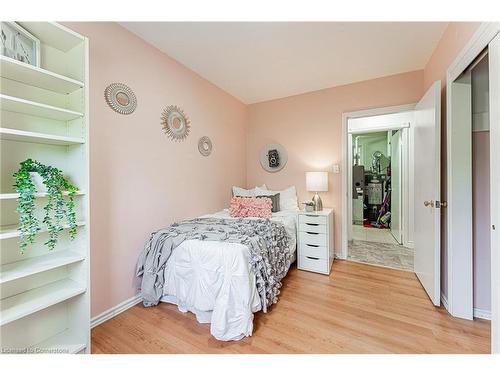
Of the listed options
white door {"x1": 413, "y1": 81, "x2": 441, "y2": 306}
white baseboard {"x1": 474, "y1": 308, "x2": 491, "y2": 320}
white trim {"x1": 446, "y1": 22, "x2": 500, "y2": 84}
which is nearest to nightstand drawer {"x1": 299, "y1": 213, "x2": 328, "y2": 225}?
white door {"x1": 413, "y1": 81, "x2": 441, "y2": 306}

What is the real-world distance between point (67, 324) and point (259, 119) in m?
3.37

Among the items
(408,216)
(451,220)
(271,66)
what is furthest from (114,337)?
(408,216)

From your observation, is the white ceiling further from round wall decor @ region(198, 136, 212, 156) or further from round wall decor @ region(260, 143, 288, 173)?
round wall decor @ region(260, 143, 288, 173)

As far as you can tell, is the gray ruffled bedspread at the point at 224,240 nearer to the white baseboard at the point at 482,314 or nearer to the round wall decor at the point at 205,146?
the round wall decor at the point at 205,146

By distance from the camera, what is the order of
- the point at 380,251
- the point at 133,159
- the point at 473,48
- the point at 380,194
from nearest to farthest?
the point at 473,48
the point at 133,159
the point at 380,251
the point at 380,194

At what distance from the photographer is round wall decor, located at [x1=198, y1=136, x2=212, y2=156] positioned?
2.79 meters

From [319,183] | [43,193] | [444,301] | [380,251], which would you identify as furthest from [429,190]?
[43,193]

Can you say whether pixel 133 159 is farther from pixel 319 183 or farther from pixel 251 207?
pixel 319 183

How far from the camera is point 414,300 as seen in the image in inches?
77.4

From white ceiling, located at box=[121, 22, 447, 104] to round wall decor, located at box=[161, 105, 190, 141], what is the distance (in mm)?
588

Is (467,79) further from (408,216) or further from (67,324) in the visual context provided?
(67,324)

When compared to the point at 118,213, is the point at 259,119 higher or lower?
higher

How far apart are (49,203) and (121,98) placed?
1.10m

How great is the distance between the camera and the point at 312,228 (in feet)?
8.59
